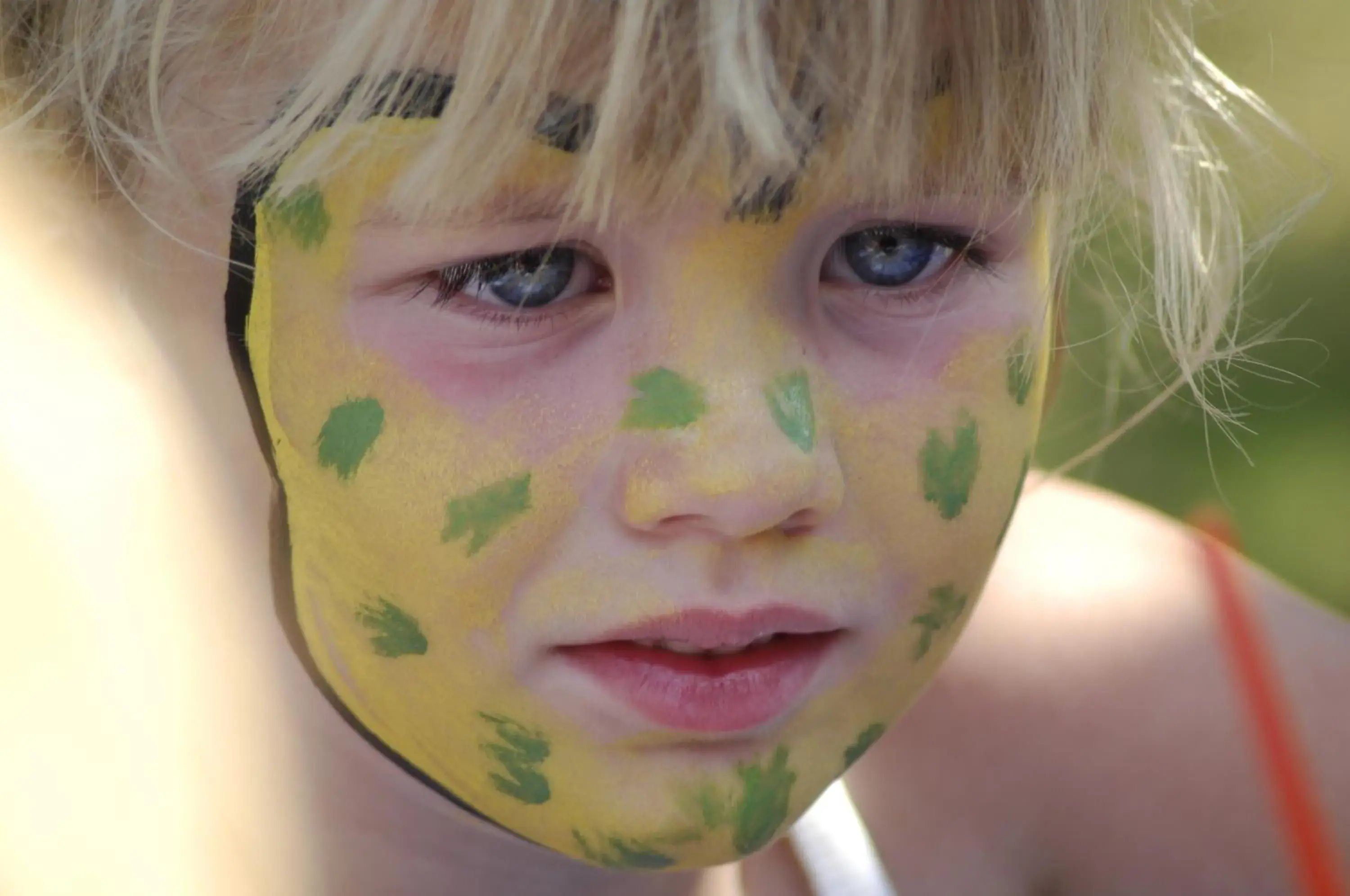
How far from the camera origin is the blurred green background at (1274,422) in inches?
90.1

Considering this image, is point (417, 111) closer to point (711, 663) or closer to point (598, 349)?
point (598, 349)

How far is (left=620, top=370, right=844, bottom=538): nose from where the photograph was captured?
0.75 meters

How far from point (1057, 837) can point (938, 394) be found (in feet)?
2.15

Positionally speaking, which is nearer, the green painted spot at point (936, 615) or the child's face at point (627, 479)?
the child's face at point (627, 479)

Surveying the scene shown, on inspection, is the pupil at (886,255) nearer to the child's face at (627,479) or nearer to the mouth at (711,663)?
the child's face at (627,479)

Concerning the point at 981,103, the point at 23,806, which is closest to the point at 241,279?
the point at 23,806

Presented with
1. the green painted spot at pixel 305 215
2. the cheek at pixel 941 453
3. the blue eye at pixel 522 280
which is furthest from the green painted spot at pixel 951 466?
the green painted spot at pixel 305 215

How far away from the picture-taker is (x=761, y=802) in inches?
33.3

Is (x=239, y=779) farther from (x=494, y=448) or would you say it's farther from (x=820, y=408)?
(x=820, y=408)

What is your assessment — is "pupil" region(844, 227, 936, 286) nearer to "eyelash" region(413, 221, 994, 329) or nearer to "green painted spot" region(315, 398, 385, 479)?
"eyelash" region(413, 221, 994, 329)

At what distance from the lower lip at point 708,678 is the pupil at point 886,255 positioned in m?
0.20

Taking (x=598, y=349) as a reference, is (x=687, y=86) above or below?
above

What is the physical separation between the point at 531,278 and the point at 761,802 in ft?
1.03

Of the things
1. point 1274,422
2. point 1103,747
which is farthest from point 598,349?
point 1274,422
